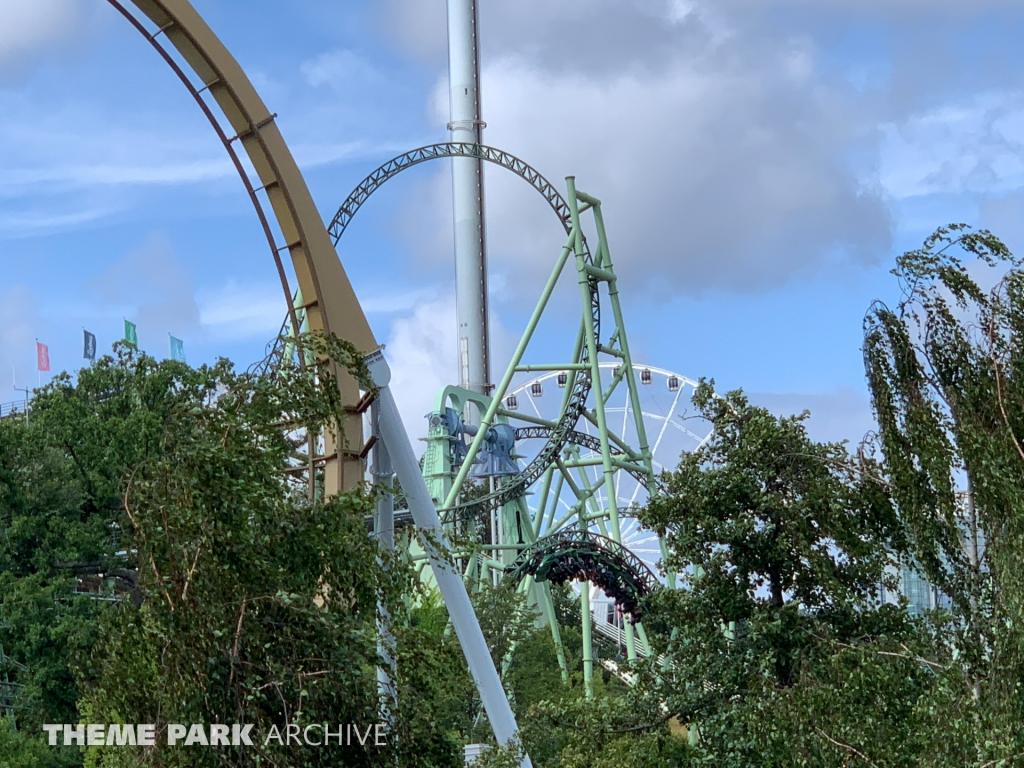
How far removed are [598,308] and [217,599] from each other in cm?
2371

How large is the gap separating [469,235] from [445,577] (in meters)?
33.2

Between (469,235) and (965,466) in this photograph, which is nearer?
(965,466)

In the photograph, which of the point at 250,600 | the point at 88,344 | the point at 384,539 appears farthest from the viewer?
the point at 88,344

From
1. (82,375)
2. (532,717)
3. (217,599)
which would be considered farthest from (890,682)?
(82,375)

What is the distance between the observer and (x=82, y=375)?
3494 cm

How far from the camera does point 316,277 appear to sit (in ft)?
42.0

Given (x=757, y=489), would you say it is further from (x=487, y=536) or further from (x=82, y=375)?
(x=487, y=536)

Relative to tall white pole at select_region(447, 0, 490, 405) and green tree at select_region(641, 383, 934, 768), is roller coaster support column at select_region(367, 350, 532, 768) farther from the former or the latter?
tall white pole at select_region(447, 0, 490, 405)

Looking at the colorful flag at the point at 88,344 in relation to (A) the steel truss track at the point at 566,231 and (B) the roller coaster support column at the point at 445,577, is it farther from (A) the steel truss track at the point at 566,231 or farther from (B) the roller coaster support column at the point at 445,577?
(B) the roller coaster support column at the point at 445,577

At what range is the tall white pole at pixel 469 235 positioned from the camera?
4500cm

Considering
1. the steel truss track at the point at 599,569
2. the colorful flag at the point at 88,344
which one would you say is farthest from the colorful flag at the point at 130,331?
the steel truss track at the point at 599,569

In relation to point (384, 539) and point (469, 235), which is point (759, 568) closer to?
point (384, 539)

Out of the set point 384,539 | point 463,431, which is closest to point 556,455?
point 463,431

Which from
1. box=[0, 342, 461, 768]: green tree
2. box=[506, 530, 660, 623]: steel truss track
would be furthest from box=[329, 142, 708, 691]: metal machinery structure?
box=[0, 342, 461, 768]: green tree
